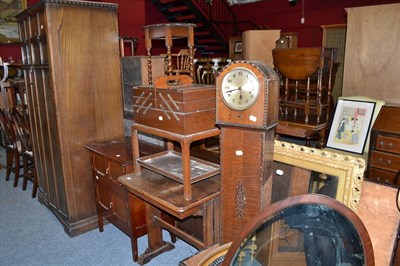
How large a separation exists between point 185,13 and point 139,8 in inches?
85.0

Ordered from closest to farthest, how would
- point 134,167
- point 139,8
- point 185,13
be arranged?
1. point 134,167
2. point 139,8
3. point 185,13

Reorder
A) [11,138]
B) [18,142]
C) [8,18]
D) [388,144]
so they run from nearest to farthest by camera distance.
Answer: [388,144] → [11,138] → [18,142] → [8,18]

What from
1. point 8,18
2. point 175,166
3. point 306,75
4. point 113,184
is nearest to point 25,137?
point 113,184

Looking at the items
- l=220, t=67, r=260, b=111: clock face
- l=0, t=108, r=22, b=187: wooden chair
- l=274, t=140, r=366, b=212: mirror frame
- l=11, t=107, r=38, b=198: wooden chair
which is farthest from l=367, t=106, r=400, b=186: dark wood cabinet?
l=0, t=108, r=22, b=187: wooden chair

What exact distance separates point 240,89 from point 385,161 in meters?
1.52

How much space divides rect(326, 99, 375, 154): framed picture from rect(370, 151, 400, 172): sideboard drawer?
96mm

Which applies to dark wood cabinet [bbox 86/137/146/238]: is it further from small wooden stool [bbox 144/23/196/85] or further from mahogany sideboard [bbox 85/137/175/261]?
small wooden stool [bbox 144/23/196/85]

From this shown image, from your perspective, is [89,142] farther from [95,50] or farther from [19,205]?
[19,205]

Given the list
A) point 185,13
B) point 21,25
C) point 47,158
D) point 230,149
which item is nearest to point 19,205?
point 47,158

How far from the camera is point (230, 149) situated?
4.76 feet

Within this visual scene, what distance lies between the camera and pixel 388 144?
2223 mm

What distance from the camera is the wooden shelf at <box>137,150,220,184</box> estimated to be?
1.76 meters

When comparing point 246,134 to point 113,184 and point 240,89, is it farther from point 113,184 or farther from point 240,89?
point 113,184

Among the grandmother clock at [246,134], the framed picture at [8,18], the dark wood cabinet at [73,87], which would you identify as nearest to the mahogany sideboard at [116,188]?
the dark wood cabinet at [73,87]
